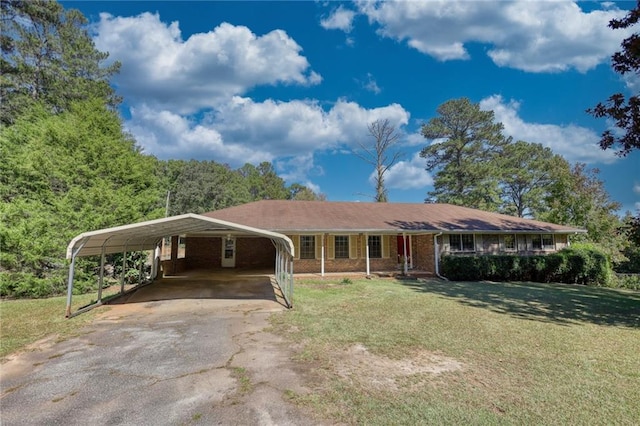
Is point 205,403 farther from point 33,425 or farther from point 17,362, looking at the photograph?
point 17,362

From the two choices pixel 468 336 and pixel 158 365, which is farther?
pixel 468 336

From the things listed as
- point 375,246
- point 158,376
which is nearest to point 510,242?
point 375,246

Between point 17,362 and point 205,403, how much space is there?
376cm

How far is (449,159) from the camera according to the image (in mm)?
33719

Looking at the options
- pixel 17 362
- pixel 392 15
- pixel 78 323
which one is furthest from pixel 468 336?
pixel 392 15

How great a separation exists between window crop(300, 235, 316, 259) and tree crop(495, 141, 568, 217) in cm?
2512

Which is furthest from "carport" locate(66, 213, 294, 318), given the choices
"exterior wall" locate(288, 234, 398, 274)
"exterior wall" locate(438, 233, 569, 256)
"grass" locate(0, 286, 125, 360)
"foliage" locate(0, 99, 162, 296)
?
"exterior wall" locate(438, 233, 569, 256)

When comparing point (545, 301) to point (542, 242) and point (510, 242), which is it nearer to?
point (510, 242)

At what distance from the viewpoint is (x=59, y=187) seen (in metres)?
14.2

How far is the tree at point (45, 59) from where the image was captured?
18297 mm

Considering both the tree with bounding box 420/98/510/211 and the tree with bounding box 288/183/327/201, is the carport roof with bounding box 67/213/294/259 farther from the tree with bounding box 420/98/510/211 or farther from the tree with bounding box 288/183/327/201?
the tree with bounding box 288/183/327/201

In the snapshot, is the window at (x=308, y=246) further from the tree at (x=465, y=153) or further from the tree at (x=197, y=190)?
the tree at (x=197, y=190)

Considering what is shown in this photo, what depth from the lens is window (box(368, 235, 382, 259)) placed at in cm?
1684

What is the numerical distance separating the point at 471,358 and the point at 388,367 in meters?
1.51
